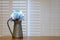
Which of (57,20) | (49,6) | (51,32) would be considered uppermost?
(49,6)

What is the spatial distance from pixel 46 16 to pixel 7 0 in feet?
2.38

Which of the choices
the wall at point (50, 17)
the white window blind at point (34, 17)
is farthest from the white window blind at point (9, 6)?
the wall at point (50, 17)

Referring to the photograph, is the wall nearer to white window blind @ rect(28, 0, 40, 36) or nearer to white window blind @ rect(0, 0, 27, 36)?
white window blind @ rect(28, 0, 40, 36)

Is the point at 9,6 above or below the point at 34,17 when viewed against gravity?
above

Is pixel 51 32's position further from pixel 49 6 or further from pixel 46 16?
pixel 49 6

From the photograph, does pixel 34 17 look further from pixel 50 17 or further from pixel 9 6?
pixel 9 6

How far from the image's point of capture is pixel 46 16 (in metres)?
2.48

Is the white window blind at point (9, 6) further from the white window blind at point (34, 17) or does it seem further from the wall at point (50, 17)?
the wall at point (50, 17)

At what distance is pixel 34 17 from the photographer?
249cm

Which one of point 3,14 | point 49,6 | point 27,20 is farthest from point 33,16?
point 3,14

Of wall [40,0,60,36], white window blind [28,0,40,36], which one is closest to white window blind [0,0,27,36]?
white window blind [28,0,40,36]

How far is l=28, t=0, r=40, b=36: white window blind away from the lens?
246cm

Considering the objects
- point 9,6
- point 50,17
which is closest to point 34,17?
point 50,17

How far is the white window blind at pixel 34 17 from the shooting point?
246cm
